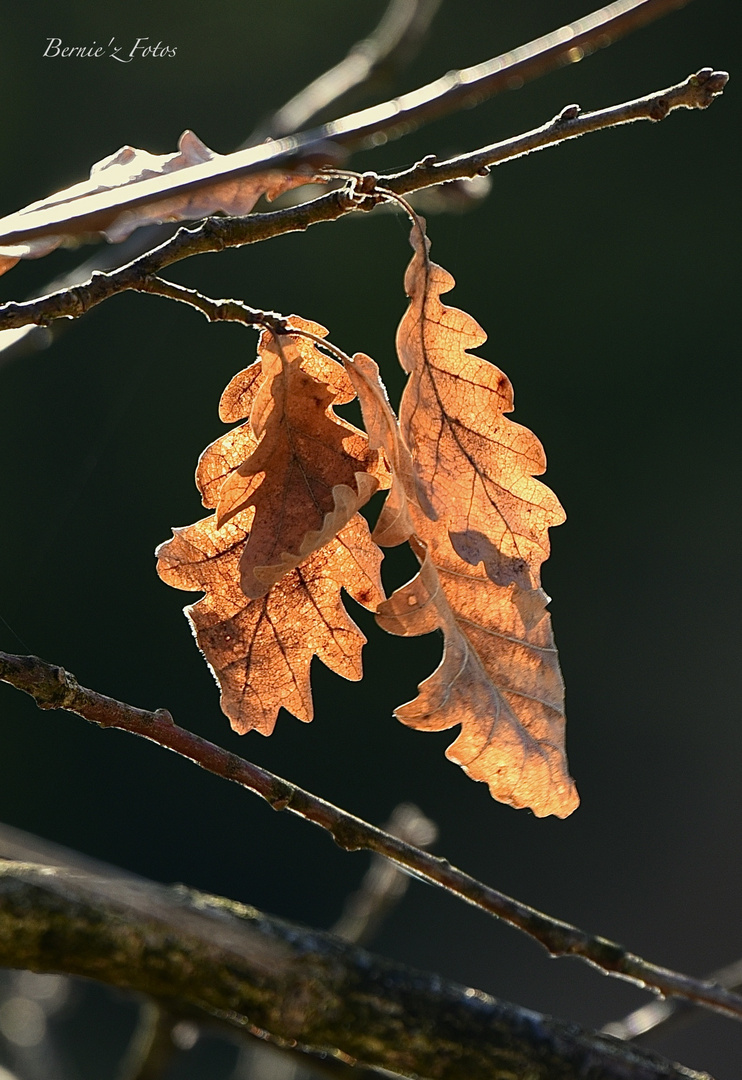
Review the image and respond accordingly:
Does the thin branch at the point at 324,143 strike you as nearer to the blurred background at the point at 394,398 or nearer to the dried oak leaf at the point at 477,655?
the dried oak leaf at the point at 477,655

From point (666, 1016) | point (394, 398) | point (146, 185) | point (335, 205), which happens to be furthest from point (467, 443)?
point (394, 398)

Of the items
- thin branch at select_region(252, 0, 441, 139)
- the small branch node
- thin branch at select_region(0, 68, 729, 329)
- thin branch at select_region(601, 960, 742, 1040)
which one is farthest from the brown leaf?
thin branch at select_region(601, 960, 742, 1040)

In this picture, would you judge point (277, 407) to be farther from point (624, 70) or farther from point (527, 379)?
point (624, 70)

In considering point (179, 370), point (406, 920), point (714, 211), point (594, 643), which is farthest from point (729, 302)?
point (406, 920)

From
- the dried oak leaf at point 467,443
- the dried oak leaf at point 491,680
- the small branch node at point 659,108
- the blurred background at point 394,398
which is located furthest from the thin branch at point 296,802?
the blurred background at point 394,398

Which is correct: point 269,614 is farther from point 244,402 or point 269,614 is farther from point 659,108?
point 659,108

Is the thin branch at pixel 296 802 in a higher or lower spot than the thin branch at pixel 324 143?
lower

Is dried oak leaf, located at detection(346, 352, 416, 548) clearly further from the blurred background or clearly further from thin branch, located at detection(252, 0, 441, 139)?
the blurred background
